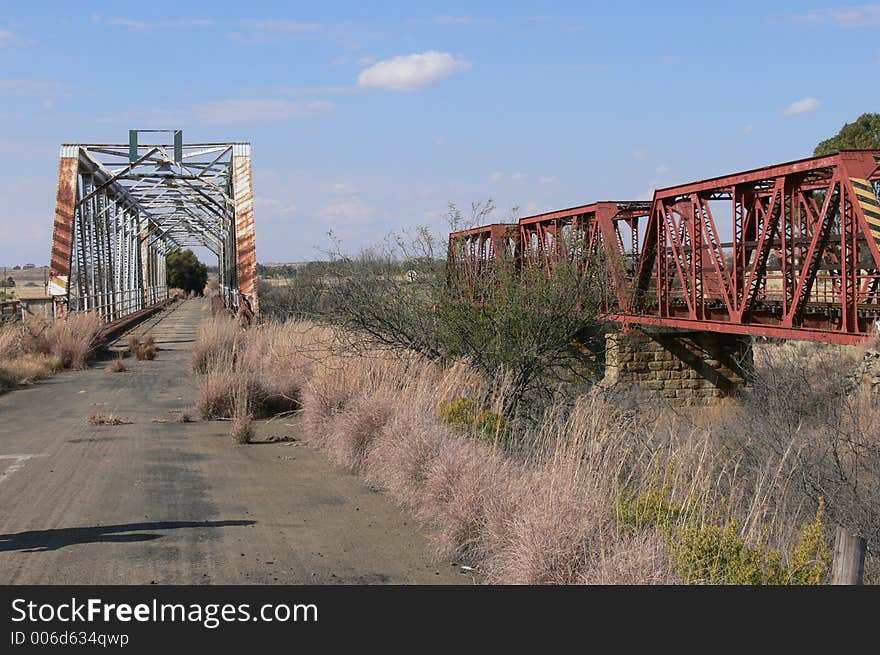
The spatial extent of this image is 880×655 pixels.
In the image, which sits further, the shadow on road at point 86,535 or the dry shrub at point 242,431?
the dry shrub at point 242,431

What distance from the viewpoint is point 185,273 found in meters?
116

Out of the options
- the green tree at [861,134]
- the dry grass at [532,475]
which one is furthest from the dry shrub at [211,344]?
the green tree at [861,134]

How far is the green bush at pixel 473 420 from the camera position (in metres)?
9.18

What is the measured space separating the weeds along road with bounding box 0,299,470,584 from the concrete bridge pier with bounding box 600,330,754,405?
8810mm

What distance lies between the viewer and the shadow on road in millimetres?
6996

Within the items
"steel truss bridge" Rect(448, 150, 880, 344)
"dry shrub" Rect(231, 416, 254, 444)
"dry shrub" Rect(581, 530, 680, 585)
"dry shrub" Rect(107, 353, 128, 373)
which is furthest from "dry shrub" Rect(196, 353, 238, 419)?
"dry shrub" Rect(581, 530, 680, 585)

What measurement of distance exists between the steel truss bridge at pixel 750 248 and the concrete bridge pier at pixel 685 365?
103cm

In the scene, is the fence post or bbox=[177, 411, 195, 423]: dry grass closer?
the fence post

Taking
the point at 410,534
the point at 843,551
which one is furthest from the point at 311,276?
the point at 843,551

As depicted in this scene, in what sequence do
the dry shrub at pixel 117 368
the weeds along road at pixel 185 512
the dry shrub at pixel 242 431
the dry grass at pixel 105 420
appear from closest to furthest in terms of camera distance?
the weeds along road at pixel 185 512 → the dry shrub at pixel 242 431 → the dry grass at pixel 105 420 → the dry shrub at pixel 117 368

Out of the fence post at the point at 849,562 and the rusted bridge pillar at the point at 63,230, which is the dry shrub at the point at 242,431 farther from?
the rusted bridge pillar at the point at 63,230

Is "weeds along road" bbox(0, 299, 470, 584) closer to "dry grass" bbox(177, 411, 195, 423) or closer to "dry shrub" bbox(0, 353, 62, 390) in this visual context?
"dry grass" bbox(177, 411, 195, 423)

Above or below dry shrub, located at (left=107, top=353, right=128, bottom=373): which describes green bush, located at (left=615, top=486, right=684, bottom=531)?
above
